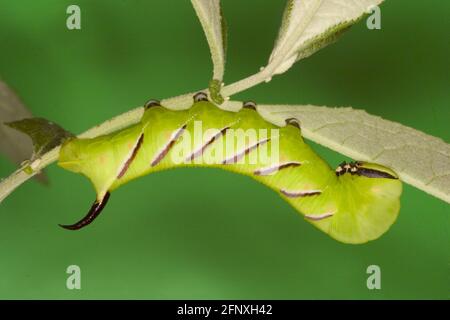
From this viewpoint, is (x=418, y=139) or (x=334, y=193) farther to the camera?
(x=334, y=193)

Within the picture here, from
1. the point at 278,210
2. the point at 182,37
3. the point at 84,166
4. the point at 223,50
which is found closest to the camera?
the point at 223,50

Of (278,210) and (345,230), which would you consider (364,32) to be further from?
(345,230)

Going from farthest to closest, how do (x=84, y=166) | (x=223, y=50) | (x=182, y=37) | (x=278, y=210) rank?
(x=278, y=210), (x=182, y=37), (x=84, y=166), (x=223, y=50)

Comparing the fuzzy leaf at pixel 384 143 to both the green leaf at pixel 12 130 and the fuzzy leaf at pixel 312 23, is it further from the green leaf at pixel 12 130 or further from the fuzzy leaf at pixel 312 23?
the green leaf at pixel 12 130

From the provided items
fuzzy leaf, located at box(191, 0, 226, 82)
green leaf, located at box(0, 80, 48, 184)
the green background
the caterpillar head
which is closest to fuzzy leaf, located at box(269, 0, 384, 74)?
fuzzy leaf, located at box(191, 0, 226, 82)

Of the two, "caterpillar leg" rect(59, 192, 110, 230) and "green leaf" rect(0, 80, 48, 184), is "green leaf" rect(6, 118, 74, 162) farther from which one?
"green leaf" rect(0, 80, 48, 184)

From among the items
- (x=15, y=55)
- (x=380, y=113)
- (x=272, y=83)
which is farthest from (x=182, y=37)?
(x=380, y=113)

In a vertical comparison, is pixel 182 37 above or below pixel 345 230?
above
